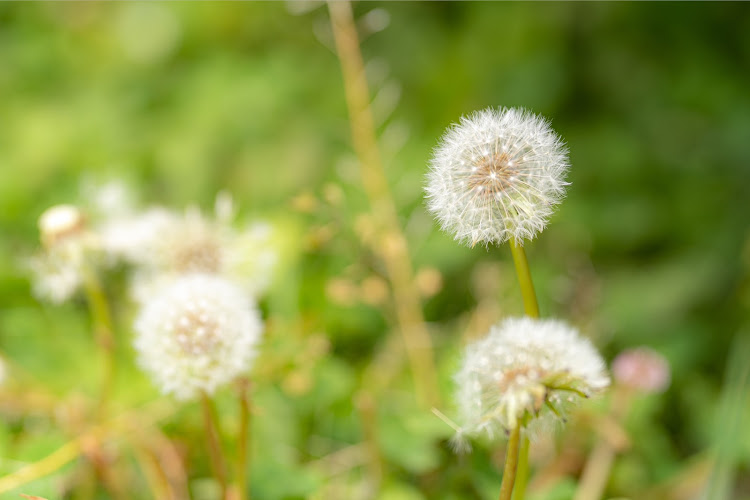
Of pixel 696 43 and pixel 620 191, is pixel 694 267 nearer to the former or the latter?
pixel 620 191

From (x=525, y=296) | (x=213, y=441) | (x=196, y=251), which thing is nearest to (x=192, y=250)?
(x=196, y=251)

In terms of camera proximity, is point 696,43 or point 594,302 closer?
point 594,302

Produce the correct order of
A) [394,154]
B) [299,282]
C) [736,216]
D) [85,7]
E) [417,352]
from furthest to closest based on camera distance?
[85,7]
[736,216]
[394,154]
[299,282]
[417,352]

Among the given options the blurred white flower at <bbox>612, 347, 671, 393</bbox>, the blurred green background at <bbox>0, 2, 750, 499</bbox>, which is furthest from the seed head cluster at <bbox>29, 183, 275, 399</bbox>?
A: the blurred white flower at <bbox>612, 347, 671, 393</bbox>

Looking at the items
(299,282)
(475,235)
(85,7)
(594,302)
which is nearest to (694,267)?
(594,302)

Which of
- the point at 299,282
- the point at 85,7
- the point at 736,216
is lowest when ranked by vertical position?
the point at 299,282

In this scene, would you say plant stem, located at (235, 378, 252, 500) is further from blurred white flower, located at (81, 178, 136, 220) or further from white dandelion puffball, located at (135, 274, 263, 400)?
blurred white flower, located at (81, 178, 136, 220)

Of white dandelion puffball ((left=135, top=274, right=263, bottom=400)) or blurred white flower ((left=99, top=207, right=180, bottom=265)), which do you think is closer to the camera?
white dandelion puffball ((left=135, top=274, right=263, bottom=400))
